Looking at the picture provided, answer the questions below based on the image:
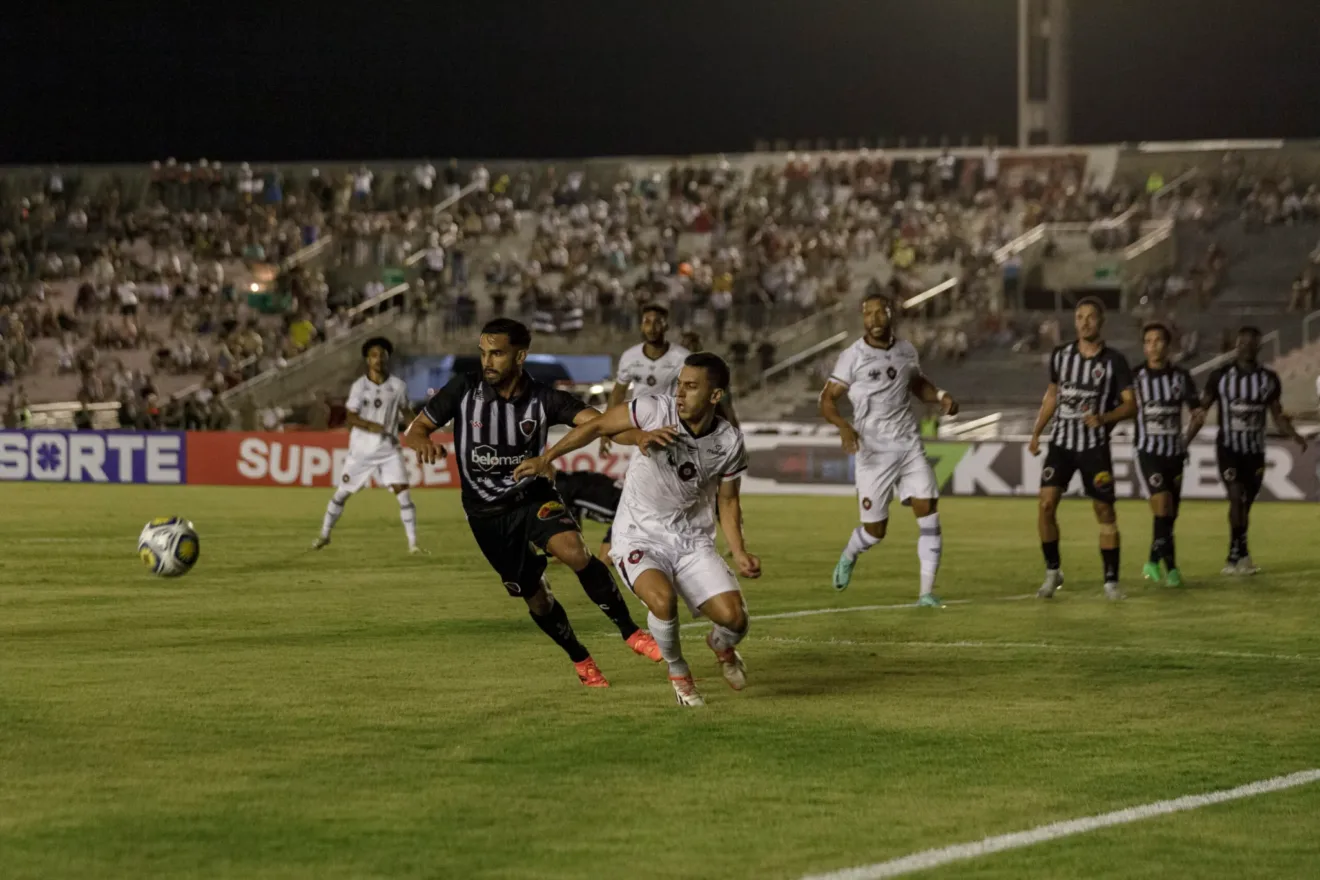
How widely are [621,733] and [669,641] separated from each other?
74 cm

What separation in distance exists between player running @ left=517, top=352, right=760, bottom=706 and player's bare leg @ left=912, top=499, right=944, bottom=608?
17.0 ft

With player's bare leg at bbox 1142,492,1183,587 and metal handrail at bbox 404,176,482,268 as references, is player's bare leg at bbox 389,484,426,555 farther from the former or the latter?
metal handrail at bbox 404,176,482,268

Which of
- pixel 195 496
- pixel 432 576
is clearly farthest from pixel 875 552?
pixel 195 496

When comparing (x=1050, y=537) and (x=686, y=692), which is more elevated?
(x=1050, y=537)

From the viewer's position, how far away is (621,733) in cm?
852

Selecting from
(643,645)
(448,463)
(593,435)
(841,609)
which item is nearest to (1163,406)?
(841,609)

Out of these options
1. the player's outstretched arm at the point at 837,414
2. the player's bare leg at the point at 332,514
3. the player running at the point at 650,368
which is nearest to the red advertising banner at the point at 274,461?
the player's bare leg at the point at 332,514

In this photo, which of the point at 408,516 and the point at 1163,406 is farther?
the point at 408,516

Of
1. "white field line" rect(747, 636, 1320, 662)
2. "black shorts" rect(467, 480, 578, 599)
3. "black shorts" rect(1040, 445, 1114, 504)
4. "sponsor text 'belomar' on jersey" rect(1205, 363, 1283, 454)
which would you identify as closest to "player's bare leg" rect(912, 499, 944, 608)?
"black shorts" rect(1040, 445, 1114, 504)

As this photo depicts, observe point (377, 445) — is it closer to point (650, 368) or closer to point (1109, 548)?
point (650, 368)

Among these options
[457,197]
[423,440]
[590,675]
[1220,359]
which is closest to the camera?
[423,440]

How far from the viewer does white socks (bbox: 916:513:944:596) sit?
1442cm

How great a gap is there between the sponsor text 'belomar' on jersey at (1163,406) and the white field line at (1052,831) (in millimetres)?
8942

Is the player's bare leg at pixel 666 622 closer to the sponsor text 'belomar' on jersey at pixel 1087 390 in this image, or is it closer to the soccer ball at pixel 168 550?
the sponsor text 'belomar' on jersey at pixel 1087 390
